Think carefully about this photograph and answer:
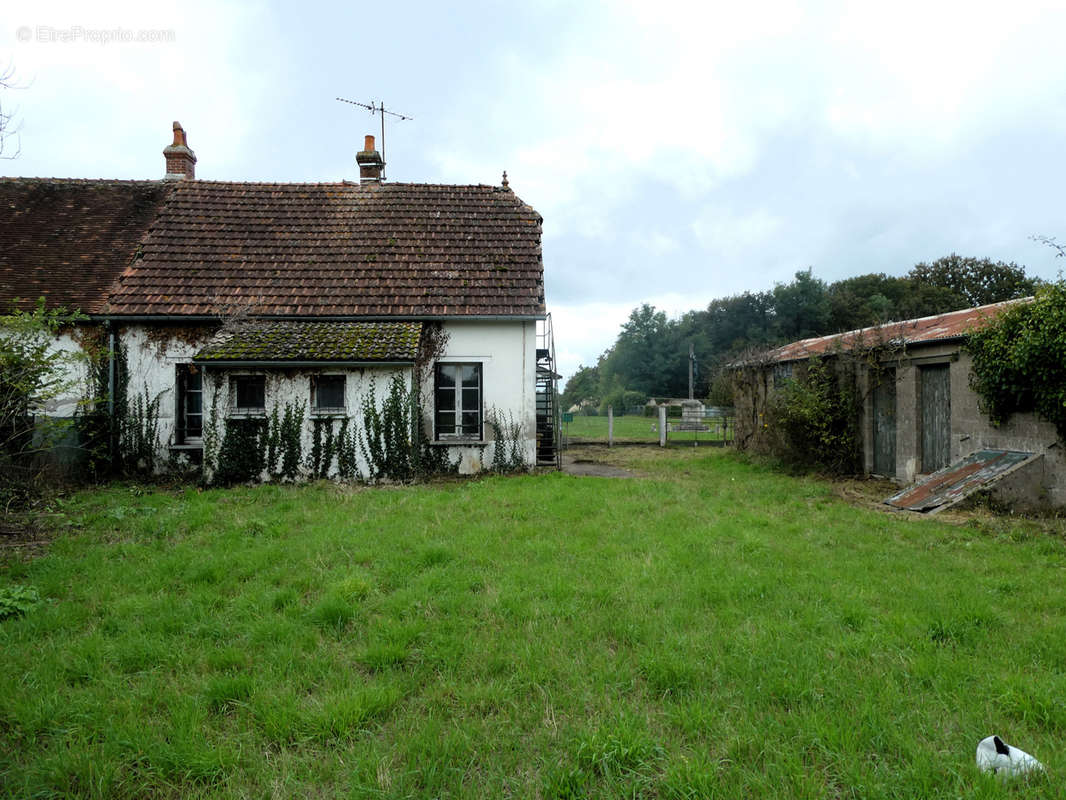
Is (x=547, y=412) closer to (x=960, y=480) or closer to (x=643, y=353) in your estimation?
A: (x=960, y=480)

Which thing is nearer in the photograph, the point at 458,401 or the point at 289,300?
the point at 289,300

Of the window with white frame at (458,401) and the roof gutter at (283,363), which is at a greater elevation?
the roof gutter at (283,363)

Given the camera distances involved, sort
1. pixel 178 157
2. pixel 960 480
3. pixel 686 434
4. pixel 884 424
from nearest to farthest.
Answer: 1. pixel 960 480
2. pixel 884 424
3. pixel 178 157
4. pixel 686 434

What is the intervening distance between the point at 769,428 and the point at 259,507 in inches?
478

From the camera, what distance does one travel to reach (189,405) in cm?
1298

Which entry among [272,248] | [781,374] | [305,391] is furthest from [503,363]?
[781,374]

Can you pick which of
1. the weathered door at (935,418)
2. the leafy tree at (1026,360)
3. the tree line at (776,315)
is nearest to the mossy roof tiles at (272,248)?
the weathered door at (935,418)

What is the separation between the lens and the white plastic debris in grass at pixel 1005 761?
9.42ft

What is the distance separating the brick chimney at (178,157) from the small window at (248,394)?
26.5 ft

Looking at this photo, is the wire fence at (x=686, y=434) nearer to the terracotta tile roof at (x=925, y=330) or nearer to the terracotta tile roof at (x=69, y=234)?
the terracotta tile roof at (x=925, y=330)

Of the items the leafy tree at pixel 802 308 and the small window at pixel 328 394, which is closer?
the small window at pixel 328 394

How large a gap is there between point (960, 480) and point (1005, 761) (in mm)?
7906

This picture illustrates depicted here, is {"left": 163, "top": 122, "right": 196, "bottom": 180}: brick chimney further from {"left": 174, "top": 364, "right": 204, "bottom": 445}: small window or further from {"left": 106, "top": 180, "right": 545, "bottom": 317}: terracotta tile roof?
{"left": 174, "top": 364, "right": 204, "bottom": 445}: small window

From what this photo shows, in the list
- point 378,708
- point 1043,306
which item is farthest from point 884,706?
point 1043,306
